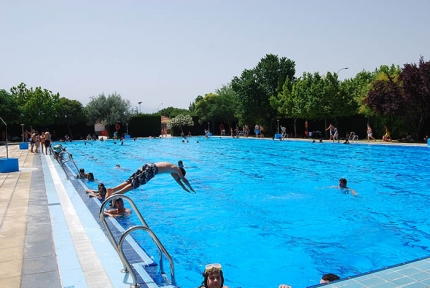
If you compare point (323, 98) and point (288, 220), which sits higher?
point (323, 98)

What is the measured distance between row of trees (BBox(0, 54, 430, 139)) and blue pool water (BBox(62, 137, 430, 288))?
9323mm

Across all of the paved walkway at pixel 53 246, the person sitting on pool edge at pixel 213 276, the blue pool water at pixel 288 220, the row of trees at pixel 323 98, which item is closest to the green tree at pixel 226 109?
the row of trees at pixel 323 98

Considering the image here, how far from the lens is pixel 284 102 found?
116ft

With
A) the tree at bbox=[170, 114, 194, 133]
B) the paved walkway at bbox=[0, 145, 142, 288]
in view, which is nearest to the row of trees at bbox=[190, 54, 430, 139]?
the tree at bbox=[170, 114, 194, 133]

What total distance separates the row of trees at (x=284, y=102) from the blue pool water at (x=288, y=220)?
932 cm

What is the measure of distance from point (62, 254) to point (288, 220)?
510cm

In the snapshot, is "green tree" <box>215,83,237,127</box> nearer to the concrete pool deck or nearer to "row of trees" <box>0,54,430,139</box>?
"row of trees" <box>0,54,430,139</box>

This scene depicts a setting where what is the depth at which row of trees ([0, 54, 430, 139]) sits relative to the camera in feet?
79.5

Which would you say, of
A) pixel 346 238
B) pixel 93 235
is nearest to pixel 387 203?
pixel 346 238

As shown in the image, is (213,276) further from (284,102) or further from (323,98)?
(284,102)

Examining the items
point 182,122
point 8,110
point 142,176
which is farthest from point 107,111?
point 142,176

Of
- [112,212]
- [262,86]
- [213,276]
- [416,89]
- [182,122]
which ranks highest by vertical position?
[262,86]

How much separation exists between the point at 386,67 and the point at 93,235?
126ft

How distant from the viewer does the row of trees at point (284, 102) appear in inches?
953
